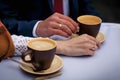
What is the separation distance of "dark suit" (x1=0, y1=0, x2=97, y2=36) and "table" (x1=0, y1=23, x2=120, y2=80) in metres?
0.24

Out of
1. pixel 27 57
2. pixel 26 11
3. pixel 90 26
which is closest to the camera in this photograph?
pixel 27 57

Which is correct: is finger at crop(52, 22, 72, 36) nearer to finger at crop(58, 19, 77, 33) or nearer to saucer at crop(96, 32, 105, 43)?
finger at crop(58, 19, 77, 33)

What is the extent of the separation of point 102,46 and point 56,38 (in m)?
0.20

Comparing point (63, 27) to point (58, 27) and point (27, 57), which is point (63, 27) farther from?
point (27, 57)

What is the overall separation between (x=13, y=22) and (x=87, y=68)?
475 mm

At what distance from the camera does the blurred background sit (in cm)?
337

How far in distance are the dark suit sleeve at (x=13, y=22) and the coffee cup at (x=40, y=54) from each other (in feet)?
0.91

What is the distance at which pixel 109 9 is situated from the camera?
12.1ft

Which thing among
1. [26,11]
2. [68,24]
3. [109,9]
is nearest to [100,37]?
[68,24]

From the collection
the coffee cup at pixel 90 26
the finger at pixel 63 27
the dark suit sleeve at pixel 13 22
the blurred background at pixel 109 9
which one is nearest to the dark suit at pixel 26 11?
the dark suit sleeve at pixel 13 22

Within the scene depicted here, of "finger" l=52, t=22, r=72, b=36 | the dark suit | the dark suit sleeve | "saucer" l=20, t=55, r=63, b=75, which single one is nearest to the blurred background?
the dark suit

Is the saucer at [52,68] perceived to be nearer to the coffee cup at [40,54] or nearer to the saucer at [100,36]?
→ the coffee cup at [40,54]

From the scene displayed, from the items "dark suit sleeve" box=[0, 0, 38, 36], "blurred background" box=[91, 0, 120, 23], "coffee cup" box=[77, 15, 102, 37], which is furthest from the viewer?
"blurred background" box=[91, 0, 120, 23]

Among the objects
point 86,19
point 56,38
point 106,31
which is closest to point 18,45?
point 56,38
